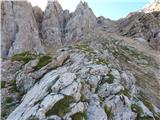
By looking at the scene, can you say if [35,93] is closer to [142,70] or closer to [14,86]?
[14,86]

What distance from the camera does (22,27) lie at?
126m

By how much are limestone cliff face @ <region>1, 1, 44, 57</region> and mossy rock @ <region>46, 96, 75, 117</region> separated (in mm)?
85987

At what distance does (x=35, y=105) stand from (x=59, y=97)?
272 cm

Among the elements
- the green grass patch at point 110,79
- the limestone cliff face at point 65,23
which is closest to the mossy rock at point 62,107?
the green grass patch at point 110,79

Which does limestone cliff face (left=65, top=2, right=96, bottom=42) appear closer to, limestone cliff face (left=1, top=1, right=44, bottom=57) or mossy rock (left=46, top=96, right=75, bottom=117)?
limestone cliff face (left=1, top=1, right=44, bottom=57)

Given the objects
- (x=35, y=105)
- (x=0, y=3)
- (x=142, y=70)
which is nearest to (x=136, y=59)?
(x=142, y=70)

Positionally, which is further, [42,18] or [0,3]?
[42,18]

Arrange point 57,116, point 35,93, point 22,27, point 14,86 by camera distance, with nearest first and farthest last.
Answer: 1. point 57,116
2. point 35,93
3. point 14,86
4. point 22,27

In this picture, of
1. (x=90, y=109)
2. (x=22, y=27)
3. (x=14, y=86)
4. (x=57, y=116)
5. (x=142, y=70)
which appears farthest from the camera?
(x=22, y=27)

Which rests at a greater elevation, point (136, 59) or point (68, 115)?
point (68, 115)

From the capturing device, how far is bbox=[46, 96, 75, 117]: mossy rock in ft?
103

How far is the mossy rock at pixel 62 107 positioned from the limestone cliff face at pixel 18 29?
282ft

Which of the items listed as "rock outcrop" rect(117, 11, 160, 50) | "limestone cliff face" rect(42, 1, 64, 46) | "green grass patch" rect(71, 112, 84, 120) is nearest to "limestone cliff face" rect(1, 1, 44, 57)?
"limestone cliff face" rect(42, 1, 64, 46)

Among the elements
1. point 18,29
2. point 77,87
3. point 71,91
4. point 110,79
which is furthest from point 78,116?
point 18,29
